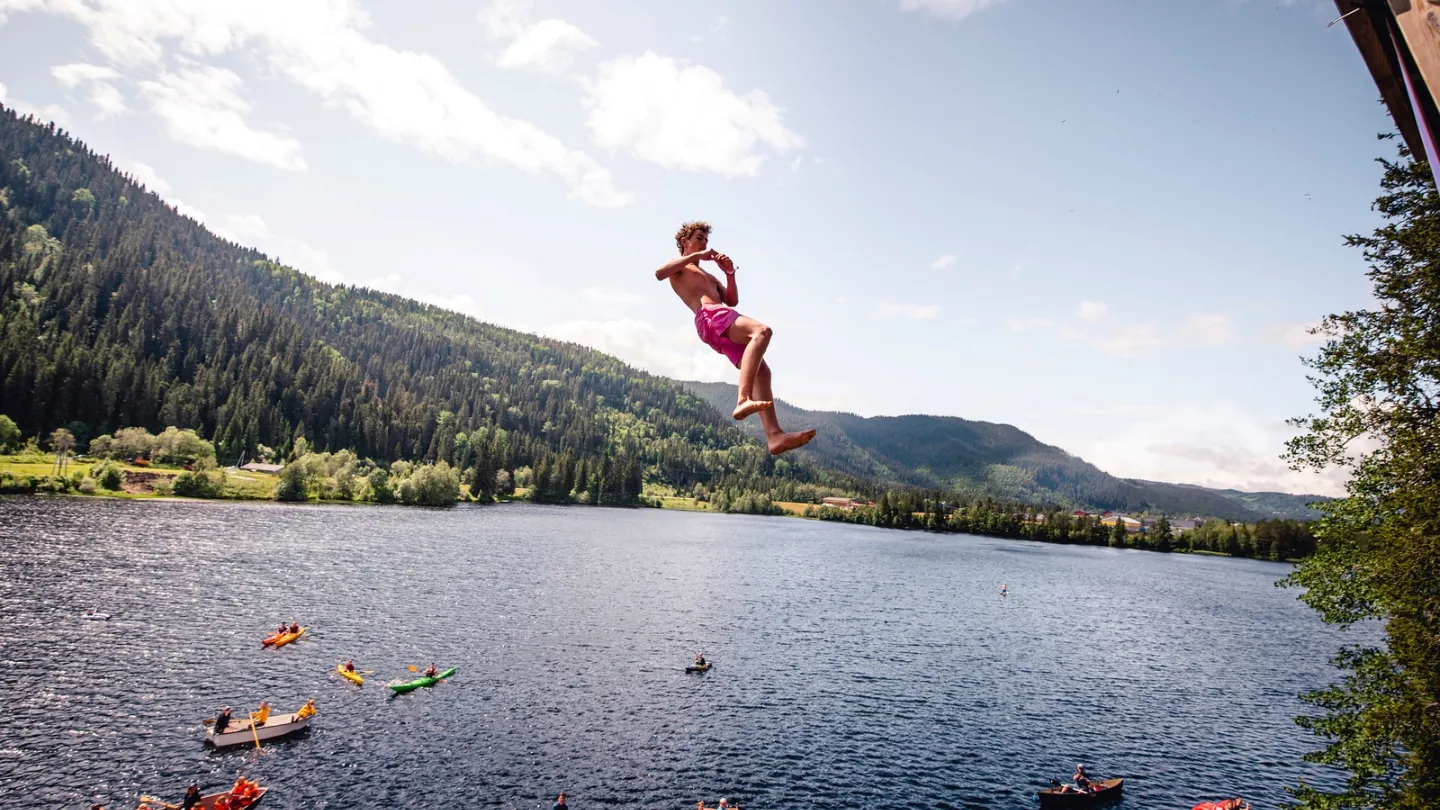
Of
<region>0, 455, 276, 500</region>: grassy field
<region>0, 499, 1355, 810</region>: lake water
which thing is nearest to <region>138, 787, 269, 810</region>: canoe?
<region>0, 499, 1355, 810</region>: lake water

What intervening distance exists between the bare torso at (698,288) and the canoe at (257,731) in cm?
3394

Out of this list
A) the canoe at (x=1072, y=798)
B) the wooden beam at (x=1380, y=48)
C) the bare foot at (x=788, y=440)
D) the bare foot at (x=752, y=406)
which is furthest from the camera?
the canoe at (x=1072, y=798)

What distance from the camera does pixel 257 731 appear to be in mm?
29484

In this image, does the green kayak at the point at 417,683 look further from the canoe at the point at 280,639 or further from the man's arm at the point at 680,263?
the man's arm at the point at 680,263

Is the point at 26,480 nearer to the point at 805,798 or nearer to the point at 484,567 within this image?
the point at 484,567

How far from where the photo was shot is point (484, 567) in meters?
72.7

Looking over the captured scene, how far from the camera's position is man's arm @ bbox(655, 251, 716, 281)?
193 inches

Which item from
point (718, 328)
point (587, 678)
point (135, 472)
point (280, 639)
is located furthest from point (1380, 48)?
point (135, 472)

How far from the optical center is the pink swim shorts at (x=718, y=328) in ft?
16.3

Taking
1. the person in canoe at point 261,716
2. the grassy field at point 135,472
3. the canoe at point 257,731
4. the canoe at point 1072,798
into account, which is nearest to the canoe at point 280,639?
the canoe at point 257,731

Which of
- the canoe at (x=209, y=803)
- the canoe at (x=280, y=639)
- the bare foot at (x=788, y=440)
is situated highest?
the bare foot at (x=788, y=440)

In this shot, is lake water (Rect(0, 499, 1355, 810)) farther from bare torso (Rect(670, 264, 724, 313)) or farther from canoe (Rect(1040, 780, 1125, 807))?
bare torso (Rect(670, 264, 724, 313))

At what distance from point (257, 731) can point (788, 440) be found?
113 ft

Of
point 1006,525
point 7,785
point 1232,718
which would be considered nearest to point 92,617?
point 7,785
